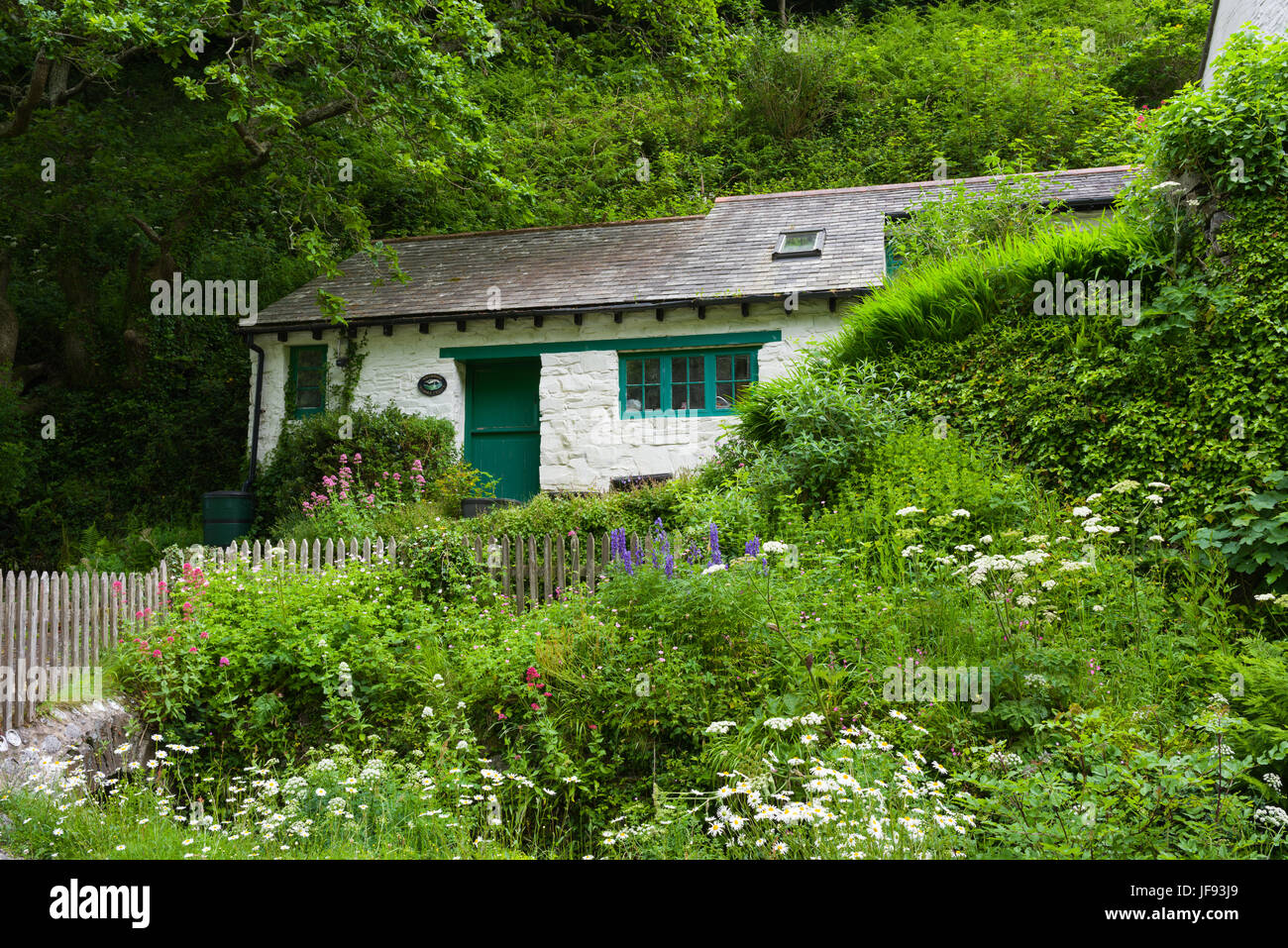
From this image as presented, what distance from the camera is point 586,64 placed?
17031 millimetres

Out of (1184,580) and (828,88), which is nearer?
(1184,580)

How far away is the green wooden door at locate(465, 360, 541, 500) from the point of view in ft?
44.5

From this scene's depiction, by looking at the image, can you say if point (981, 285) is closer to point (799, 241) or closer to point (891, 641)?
point (891, 641)

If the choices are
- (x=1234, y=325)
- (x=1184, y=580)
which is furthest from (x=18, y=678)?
(x=1234, y=325)

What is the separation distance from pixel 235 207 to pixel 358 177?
320 cm

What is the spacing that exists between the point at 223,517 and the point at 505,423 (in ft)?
14.1

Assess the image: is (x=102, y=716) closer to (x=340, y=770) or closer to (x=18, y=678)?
(x=18, y=678)

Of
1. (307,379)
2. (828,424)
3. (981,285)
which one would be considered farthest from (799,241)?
(307,379)

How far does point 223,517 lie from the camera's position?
12852mm

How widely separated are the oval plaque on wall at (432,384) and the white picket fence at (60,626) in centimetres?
670

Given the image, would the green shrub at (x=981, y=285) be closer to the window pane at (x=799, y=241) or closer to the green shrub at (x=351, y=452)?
the window pane at (x=799, y=241)

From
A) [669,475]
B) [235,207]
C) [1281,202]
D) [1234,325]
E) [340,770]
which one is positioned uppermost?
[235,207]

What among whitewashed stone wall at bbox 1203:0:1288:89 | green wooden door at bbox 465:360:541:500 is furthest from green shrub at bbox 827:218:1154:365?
green wooden door at bbox 465:360:541:500

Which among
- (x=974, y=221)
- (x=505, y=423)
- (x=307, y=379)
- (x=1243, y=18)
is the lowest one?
(x=505, y=423)
